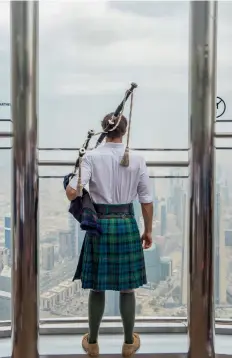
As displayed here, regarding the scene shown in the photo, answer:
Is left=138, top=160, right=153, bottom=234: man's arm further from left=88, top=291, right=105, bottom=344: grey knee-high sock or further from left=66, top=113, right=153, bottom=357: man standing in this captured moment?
left=88, top=291, right=105, bottom=344: grey knee-high sock

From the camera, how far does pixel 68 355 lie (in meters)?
2.56

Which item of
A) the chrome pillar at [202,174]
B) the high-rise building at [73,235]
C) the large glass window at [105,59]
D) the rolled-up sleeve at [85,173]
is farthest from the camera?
the high-rise building at [73,235]

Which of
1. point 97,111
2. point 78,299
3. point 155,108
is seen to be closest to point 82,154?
point 97,111

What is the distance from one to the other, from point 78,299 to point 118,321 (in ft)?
0.87

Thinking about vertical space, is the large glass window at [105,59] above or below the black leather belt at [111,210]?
above

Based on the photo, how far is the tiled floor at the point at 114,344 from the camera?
2.61m

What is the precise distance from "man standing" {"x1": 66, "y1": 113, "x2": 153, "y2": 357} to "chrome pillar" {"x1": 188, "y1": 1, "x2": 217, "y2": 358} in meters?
0.26

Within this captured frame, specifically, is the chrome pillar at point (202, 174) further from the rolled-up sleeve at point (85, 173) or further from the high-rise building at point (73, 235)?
the high-rise building at point (73, 235)

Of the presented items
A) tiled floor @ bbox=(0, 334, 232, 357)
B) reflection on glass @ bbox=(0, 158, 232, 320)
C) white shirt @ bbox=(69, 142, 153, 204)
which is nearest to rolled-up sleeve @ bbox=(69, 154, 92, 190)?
white shirt @ bbox=(69, 142, 153, 204)

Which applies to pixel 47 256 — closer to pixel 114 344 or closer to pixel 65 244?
pixel 65 244

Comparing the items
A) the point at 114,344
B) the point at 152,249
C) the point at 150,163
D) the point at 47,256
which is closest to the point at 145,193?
the point at 150,163

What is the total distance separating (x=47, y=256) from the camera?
2709 millimetres

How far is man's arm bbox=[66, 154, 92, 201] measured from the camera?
229 centimetres

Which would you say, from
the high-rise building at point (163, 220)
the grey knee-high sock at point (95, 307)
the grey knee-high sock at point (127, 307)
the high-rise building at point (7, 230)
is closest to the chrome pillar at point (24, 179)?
the high-rise building at point (7, 230)
